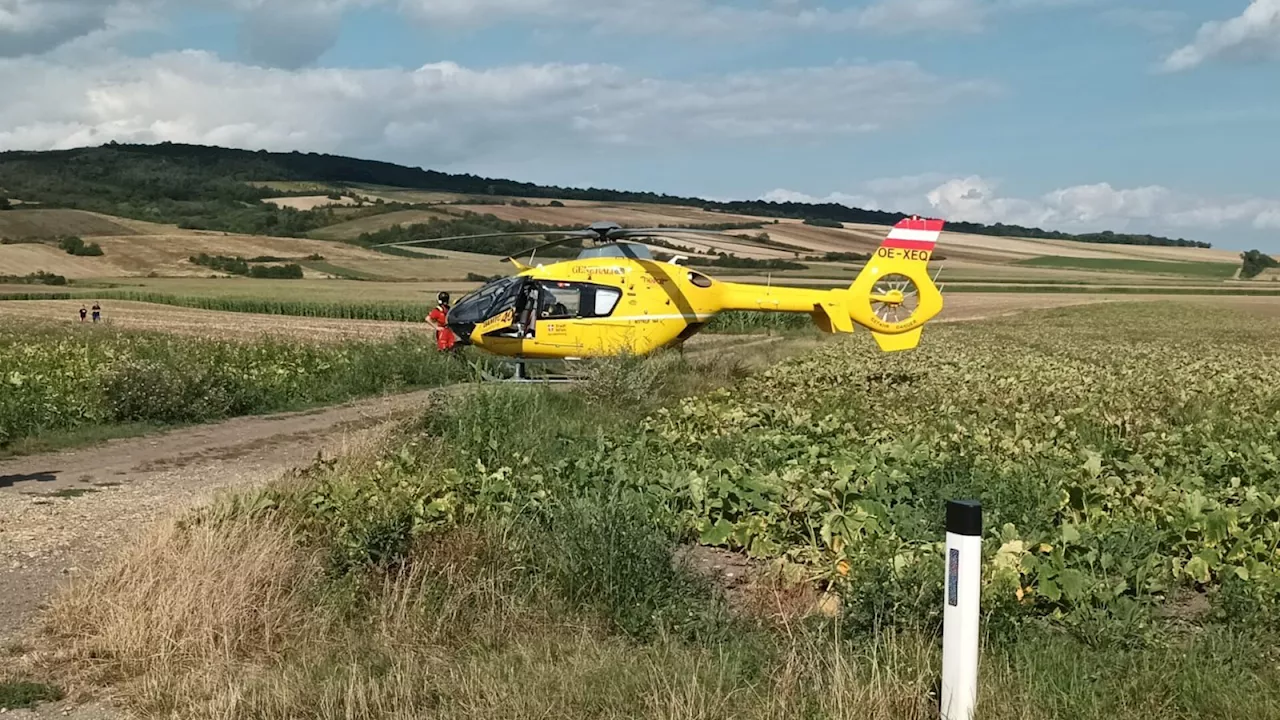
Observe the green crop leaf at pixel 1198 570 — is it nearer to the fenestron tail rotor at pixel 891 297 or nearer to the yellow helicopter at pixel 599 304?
the yellow helicopter at pixel 599 304

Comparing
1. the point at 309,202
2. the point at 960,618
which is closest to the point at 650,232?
the point at 960,618

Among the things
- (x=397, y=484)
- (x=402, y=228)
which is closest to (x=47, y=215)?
(x=402, y=228)

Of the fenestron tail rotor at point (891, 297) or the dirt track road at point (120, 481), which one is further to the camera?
the fenestron tail rotor at point (891, 297)

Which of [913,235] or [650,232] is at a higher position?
[913,235]

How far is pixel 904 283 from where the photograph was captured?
19750mm

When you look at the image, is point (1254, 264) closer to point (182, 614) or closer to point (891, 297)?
point (891, 297)

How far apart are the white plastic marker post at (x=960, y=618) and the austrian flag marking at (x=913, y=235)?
51.7 ft

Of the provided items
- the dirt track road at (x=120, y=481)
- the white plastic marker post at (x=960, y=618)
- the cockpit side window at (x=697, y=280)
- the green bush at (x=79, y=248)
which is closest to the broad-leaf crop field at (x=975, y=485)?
the white plastic marker post at (x=960, y=618)

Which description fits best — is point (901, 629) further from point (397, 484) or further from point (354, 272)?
point (354, 272)

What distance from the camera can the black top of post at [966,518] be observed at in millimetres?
4051

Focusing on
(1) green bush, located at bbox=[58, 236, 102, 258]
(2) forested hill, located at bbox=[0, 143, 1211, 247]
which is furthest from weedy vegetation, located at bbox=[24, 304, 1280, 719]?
(2) forested hill, located at bbox=[0, 143, 1211, 247]

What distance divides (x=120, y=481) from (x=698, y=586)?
6.87 metres

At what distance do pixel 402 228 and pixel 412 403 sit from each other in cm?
7081

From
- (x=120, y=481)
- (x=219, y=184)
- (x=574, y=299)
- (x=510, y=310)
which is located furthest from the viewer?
(x=219, y=184)
